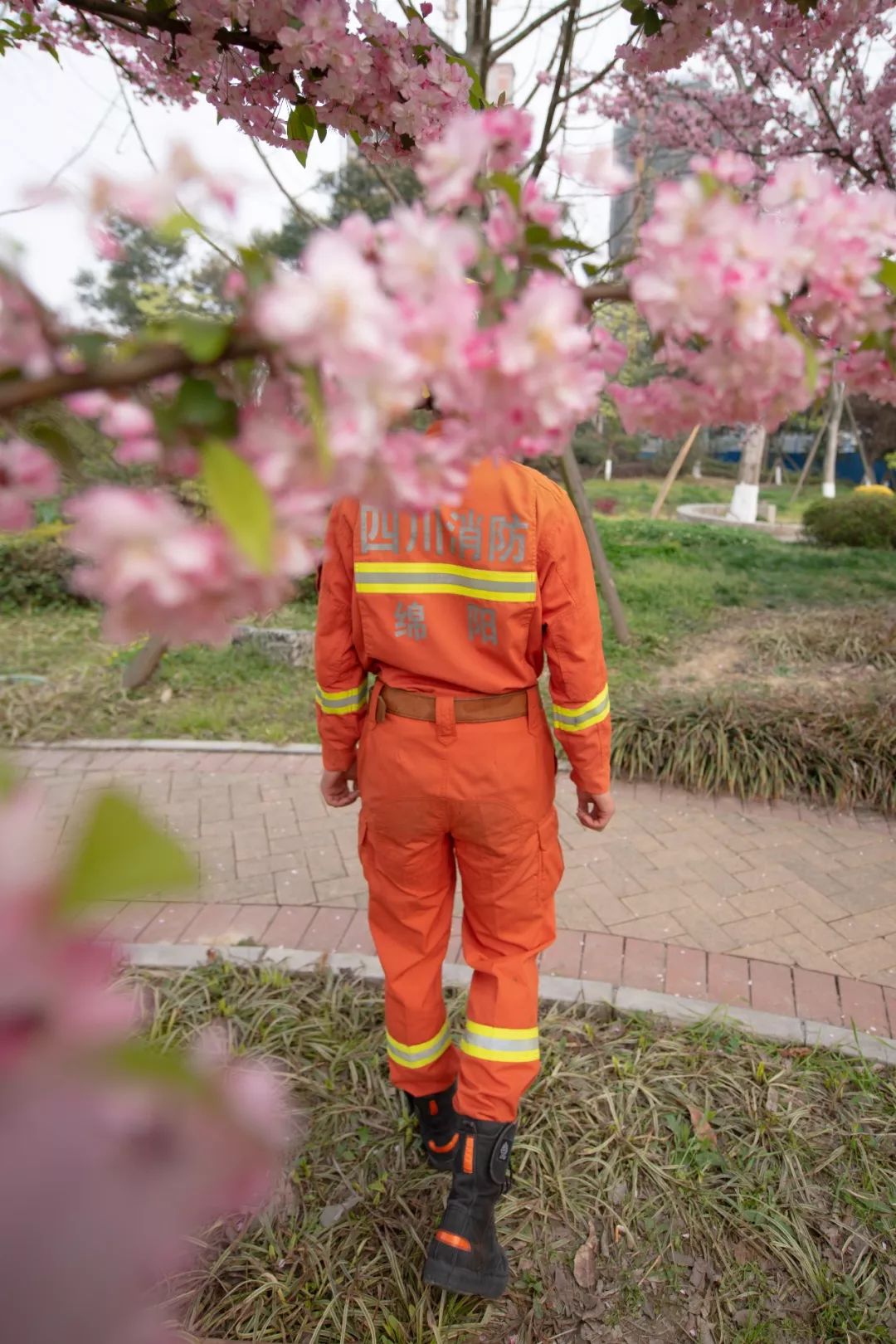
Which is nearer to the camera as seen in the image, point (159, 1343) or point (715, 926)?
point (159, 1343)

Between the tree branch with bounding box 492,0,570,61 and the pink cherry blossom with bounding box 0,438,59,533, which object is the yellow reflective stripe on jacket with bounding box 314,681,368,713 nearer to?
the pink cherry blossom with bounding box 0,438,59,533

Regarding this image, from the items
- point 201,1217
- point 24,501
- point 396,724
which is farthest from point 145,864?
point 396,724

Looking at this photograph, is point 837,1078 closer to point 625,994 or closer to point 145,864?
point 625,994

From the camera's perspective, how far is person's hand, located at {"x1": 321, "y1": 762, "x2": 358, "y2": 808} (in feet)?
6.84

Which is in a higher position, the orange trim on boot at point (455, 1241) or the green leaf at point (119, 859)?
the green leaf at point (119, 859)

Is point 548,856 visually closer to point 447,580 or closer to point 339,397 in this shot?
point 447,580

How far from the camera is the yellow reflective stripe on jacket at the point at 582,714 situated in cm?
184

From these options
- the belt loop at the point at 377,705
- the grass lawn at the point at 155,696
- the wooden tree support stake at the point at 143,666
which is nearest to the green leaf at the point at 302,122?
the belt loop at the point at 377,705

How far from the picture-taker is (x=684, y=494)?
20.8 m

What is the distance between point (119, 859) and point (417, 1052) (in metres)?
1.79

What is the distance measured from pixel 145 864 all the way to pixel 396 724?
4.64 ft

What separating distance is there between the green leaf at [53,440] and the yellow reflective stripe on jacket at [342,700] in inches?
55.2

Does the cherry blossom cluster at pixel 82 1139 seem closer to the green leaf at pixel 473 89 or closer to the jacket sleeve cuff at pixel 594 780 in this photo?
the jacket sleeve cuff at pixel 594 780

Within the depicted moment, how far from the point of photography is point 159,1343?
1.27 ft
